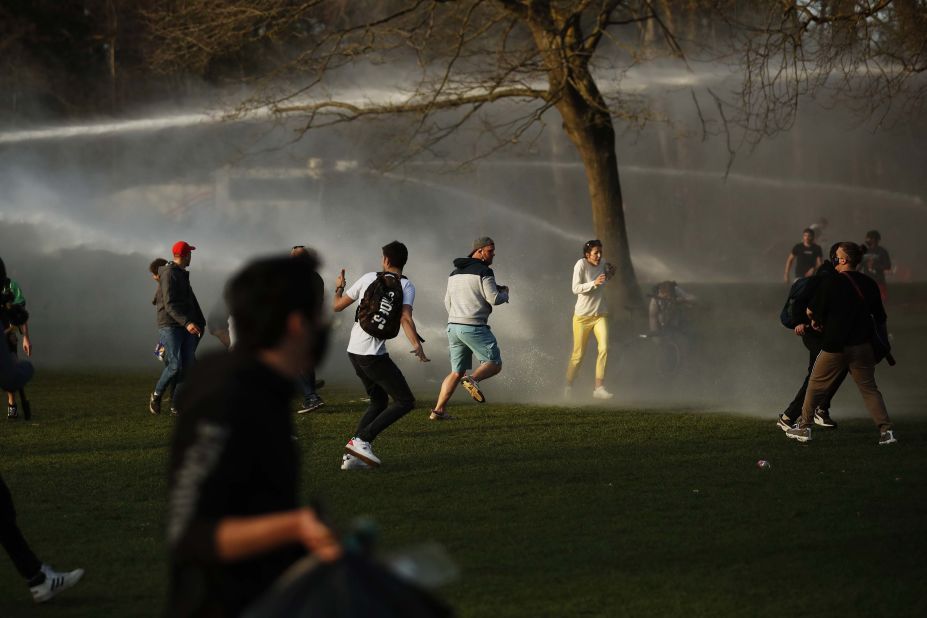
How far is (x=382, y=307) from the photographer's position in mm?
10109

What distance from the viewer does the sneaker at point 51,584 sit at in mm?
6242

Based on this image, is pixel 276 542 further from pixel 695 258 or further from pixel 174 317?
pixel 695 258

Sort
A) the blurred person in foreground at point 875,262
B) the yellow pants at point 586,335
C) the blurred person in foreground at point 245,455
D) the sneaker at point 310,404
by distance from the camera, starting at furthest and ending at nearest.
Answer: the blurred person in foreground at point 875,262 → the yellow pants at point 586,335 → the sneaker at point 310,404 → the blurred person in foreground at point 245,455

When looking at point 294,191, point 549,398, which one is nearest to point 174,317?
point 549,398

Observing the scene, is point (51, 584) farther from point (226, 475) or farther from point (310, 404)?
point (310, 404)

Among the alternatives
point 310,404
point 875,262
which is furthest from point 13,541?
point 875,262

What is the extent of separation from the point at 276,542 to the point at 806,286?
368 inches

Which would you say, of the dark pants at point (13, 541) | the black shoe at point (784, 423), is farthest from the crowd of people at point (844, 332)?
the dark pants at point (13, 541)

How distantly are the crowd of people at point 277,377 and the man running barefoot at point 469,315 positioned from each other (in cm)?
1

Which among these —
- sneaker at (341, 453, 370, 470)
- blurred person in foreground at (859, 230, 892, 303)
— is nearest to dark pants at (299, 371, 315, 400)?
sneaker at (341, 453, 370, 470)

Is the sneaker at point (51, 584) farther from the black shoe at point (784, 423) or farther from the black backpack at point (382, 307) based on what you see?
the black shoe at point (784, 423)

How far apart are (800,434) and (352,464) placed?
401cm

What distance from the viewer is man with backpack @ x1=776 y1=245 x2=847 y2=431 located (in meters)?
11.4

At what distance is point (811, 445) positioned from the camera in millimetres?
11148
